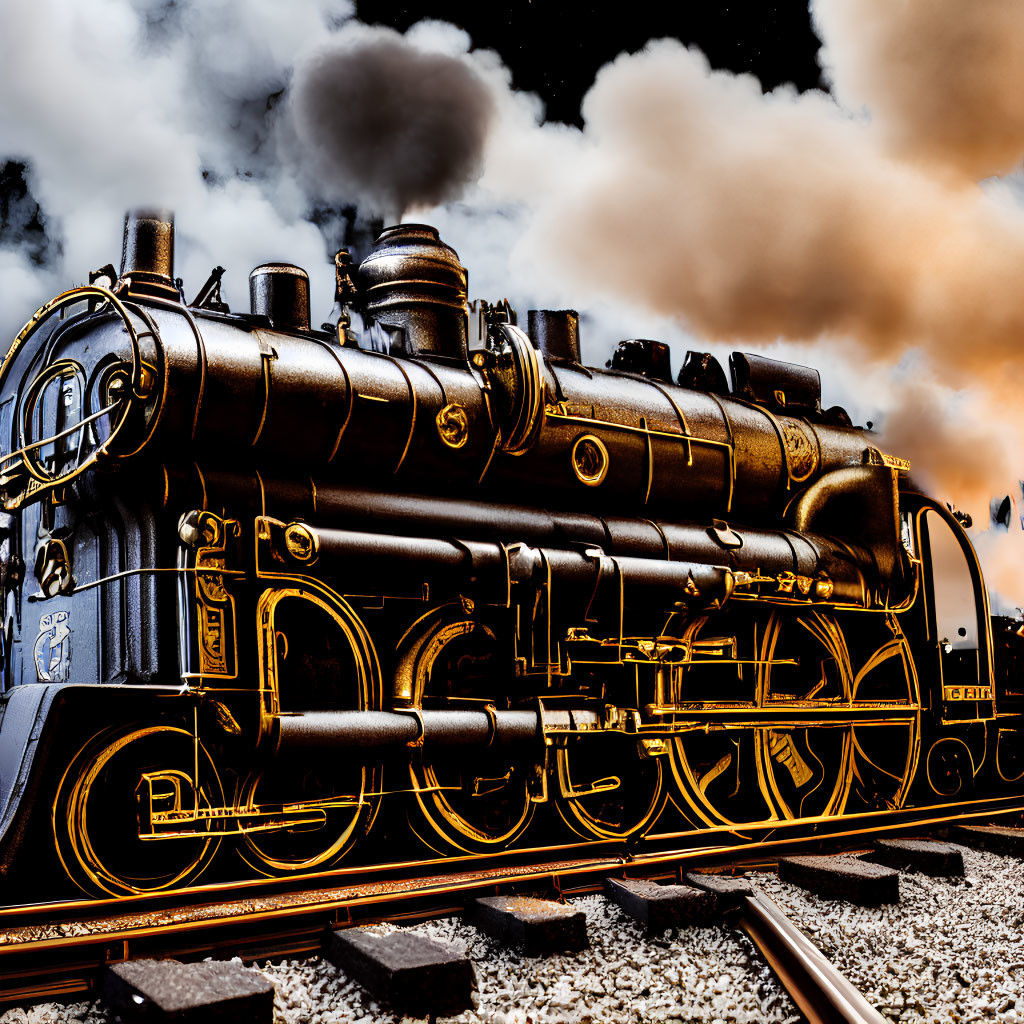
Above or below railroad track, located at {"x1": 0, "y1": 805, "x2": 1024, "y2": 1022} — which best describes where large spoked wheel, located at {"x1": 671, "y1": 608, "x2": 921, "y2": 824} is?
above

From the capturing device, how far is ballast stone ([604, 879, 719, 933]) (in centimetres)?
376

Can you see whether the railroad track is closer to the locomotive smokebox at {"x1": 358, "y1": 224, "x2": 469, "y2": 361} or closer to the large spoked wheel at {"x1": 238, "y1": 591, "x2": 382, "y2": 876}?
the large spoked wheel at {"x1": 238, "y1": 591, "x2": 382, "y2": 876}

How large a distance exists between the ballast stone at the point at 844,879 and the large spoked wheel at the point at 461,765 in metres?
1.26

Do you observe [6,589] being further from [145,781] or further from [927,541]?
[927,541]

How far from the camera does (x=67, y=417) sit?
15.1 feet

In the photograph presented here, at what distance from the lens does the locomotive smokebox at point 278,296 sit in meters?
5.32

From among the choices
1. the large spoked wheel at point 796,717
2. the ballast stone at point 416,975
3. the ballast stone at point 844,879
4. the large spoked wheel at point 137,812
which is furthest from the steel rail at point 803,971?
the large spoked wheel at point 137,812

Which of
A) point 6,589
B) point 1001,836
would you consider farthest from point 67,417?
point 1001,836

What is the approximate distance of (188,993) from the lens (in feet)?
8.72

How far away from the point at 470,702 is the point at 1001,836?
305cm

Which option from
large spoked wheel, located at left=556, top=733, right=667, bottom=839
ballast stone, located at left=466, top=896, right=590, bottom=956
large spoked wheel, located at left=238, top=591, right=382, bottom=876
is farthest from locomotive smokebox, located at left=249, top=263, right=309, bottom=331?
ballast stone, located at left=466, top=896, right=590, bottom=956

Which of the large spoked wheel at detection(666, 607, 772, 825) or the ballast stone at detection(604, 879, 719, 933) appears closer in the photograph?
the ballast stone at detection(604, 879, 719, 933)

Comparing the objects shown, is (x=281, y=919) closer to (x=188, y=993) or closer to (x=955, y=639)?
(x=188, y=993)

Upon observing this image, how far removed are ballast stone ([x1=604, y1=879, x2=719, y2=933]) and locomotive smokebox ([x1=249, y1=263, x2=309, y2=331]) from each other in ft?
10.3
